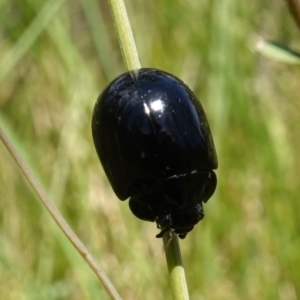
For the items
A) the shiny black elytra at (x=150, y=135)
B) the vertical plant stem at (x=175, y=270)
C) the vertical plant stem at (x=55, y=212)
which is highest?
the shiny black elytra at (x=150, y=135)

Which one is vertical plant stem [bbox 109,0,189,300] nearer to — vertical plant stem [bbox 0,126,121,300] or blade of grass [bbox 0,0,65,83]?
vertical plant stem [bbox 0,126,121,300]

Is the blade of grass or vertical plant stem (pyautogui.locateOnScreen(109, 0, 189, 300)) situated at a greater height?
the blade of grass

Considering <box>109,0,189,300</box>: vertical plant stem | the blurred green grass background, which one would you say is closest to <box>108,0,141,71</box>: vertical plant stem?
<box>109,0,189,300</box>: vertical plant stem

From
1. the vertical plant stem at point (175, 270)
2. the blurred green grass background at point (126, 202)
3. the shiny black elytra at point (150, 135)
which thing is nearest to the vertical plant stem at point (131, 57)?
the vertical plant stem at point (175, 270)

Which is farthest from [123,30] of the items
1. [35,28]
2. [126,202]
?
[126,202]

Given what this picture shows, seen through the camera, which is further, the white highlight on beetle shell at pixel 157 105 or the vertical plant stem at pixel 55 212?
the white highlight on beetle shell at pixel 157 105

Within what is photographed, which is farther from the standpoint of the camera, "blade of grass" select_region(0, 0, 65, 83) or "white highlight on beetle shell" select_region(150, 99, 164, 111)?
"blade of grass" select_region(0, 0, 65, 83)

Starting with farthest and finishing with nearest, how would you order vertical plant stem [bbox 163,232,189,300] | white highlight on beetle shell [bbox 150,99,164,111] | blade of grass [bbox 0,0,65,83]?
1. blade of grass [bbox 0,0,65,83]
2. white highlight on beetle shell [bbox 150,99,164,111]
3. vertical plant stem [bbox 163,232,189,300]

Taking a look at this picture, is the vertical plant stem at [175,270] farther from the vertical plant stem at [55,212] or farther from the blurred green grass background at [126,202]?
the blurred green grass background at [126,202]
